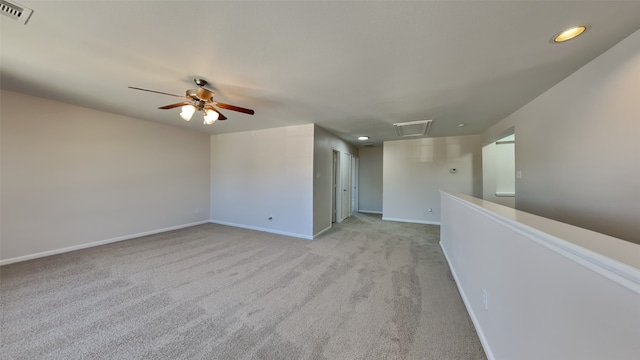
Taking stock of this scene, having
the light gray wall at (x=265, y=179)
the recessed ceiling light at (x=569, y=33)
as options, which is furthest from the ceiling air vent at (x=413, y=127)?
the recessed ceiling light at (x=569, y=33)

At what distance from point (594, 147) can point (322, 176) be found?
12.1 ft

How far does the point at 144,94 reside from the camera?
2801 millimetres

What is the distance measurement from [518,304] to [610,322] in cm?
64

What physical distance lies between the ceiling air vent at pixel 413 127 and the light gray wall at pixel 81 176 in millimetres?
4899

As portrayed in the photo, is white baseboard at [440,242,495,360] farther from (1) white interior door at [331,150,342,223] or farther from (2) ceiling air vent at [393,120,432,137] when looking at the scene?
(1) white interior door at [331,150,342,223]

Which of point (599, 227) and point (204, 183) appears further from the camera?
point (204, 183)

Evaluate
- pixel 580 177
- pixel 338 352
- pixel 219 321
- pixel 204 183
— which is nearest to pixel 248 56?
pixel 219 321

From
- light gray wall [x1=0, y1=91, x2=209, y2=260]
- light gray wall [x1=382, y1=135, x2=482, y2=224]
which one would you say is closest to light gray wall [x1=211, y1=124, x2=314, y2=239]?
light gray wall [x1=0, y1=91, x2=209, y2=260]

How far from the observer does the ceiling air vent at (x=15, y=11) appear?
1.34m

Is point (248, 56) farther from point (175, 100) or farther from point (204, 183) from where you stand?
point (204, 183)

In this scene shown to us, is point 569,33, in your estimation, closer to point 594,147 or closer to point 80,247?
point 594,147

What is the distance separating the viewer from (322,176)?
4.64m

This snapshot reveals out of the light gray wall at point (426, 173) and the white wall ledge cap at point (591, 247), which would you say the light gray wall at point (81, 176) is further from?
the white wall ledge cap at point (591, 247)

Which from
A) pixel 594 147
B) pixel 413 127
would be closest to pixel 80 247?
pixel 413 127
